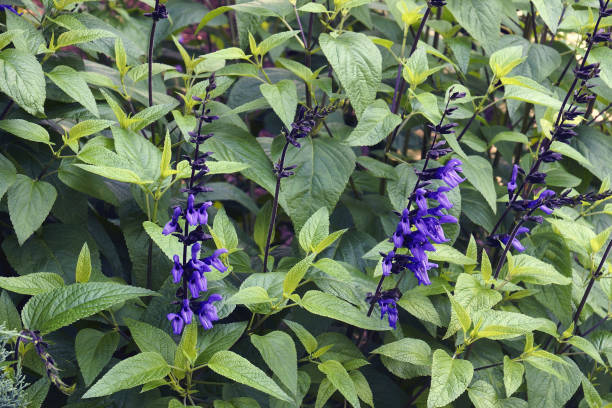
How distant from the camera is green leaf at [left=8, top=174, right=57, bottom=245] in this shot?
1416 mm

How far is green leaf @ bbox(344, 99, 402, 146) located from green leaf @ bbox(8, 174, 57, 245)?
78cm

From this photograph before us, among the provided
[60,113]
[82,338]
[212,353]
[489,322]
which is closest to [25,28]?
[60,113]

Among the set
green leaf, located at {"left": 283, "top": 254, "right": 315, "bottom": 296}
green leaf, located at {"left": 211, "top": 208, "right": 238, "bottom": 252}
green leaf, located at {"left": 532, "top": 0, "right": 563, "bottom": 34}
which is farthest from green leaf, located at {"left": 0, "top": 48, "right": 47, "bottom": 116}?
green leaf, located at {"left": 532, "top": 0, "right": 563, "bottom": 34}

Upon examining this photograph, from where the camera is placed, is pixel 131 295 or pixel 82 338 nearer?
pixel 131 295

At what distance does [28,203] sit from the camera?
1456 millimetres

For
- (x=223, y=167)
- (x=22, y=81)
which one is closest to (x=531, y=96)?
(x=223, y=167)

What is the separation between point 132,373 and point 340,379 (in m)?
0.48

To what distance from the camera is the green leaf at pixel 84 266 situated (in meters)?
1.36

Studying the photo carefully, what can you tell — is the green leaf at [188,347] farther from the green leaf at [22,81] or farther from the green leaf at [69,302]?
the green leaf at [22,81]

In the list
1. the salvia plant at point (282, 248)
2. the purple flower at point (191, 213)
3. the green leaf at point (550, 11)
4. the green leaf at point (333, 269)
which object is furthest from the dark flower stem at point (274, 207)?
the green leaf at point (550, 11)

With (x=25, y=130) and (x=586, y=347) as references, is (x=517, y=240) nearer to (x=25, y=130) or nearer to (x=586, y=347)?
(x=586, y=347)

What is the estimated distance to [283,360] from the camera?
1.27m

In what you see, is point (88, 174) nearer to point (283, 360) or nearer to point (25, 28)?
point (25, 28)

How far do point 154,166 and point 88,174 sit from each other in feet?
0.77
